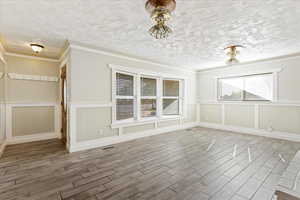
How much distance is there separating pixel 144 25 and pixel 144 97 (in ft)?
8.04

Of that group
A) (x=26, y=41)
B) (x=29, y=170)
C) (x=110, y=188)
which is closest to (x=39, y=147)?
(x=29, y=170)

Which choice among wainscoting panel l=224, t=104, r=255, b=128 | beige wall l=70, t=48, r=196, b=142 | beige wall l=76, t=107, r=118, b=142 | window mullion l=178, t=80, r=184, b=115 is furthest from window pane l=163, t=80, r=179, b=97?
beige wall l=76, t=107, r=118, b=142

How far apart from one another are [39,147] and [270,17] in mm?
5297

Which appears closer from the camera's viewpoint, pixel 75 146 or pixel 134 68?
pixel 75 146

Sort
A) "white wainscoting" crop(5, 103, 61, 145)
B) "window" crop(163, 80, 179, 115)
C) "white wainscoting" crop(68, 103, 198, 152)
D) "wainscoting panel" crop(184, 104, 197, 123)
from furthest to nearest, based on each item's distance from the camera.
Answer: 1. "wainscoting panel" crop(184, 104, 197, 123)
2. "window" crop(163, 80, 179, 115)
3. "white wainscoting" crop(5, 103, 61, 145)
4. "white wainscoting" crop(68, 103, 198, 152)

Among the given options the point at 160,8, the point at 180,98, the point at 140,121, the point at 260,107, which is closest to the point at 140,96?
the point at 140,121

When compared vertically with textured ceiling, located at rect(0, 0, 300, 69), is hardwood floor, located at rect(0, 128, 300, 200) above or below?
below

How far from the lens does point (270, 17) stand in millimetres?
2072

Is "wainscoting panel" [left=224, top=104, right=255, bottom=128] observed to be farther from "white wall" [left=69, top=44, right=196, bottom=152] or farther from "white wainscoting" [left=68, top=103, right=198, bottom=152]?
"white wall" [left=69, top=44, right=196, bottom=152]

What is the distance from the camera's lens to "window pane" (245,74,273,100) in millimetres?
4387

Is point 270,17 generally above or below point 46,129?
above

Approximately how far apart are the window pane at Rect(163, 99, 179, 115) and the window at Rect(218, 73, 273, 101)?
1763mm

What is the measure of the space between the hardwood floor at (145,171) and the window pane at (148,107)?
1275mm

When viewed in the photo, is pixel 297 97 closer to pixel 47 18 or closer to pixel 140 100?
pixel 140 100
